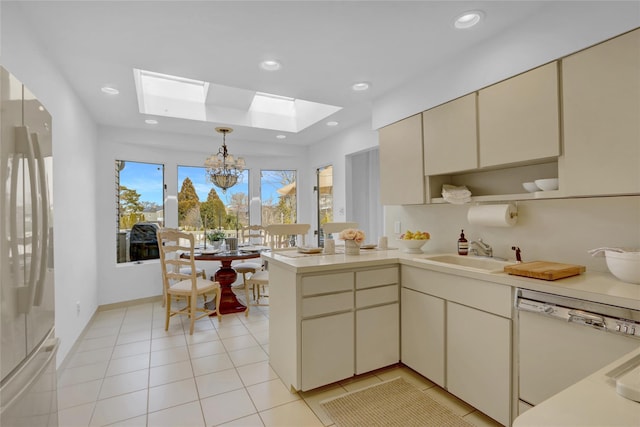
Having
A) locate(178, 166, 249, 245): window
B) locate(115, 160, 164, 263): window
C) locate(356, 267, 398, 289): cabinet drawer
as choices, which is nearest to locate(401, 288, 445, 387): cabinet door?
locate(356, 267, 398, 289): cabinet drawer

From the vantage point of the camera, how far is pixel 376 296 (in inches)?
92.8

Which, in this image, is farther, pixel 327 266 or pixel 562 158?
pixel 327 266

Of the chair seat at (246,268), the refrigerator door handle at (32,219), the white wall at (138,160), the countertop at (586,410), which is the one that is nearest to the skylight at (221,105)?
the white wall at (138,160)

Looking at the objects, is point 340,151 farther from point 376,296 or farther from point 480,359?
point 480,359

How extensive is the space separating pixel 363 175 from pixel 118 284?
391 centimetres

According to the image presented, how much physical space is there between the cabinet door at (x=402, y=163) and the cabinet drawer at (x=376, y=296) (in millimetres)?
853

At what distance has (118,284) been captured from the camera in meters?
4.26

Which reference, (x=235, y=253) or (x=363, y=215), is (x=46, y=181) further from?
(x=363, y=215)

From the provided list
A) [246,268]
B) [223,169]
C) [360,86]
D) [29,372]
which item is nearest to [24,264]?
[29,372]

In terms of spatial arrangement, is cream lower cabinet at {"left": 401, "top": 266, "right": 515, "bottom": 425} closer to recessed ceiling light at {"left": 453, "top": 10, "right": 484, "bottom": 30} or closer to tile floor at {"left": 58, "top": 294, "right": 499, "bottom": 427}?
tile floor at {"left": 58, "top": 294, "right": 499, "bottom": 427}

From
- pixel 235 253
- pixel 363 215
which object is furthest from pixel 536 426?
pixel 363 215

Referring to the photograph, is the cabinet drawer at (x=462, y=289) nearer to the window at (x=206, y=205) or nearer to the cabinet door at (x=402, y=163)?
the cabinet door at (x=402, y=163)

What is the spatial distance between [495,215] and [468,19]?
51.9 inches

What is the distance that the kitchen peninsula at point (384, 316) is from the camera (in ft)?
5.76
